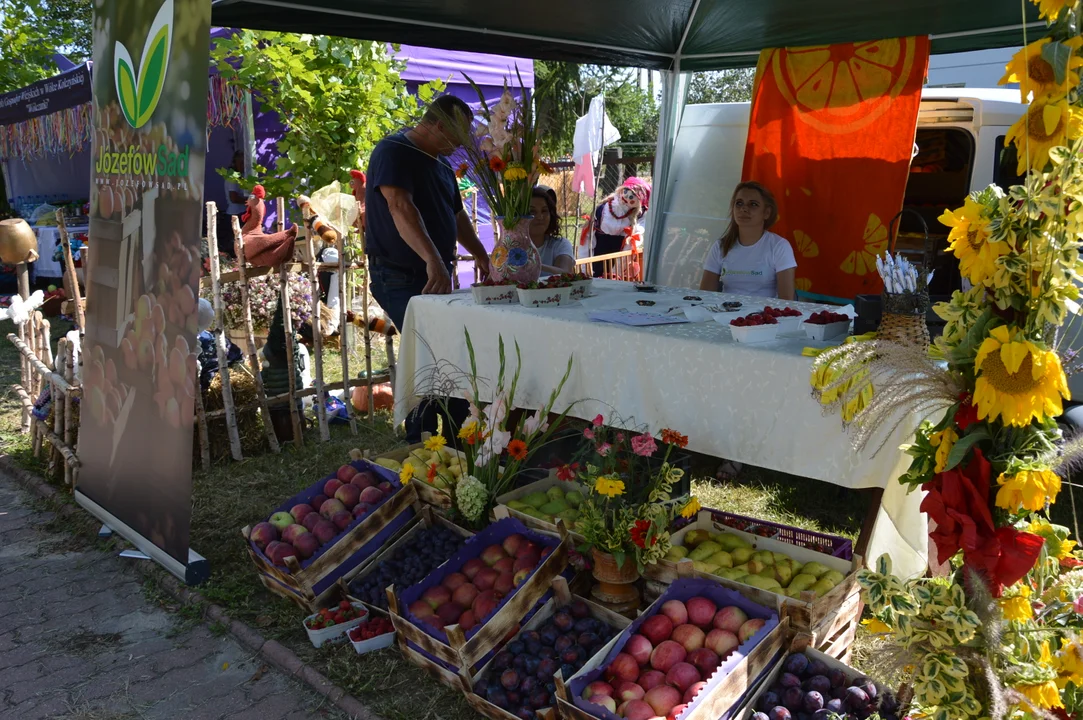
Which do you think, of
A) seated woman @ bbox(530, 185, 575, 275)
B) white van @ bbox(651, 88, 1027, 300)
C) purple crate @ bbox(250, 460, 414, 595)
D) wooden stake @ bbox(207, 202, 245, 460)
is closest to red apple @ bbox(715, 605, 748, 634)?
purple crate @ bbox(250, 460, 414, 595)

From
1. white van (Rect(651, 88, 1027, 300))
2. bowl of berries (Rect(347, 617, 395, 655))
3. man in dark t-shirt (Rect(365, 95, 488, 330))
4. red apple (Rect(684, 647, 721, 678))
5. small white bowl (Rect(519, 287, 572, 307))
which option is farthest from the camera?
white van (Rect(651, 88, 1027, 300))

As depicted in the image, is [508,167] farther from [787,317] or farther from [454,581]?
[454,581]

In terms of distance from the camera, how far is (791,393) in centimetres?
266

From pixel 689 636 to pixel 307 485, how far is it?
2.55m

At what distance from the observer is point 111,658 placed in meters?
2.87

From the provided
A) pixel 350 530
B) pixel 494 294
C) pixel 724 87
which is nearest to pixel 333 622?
pixel 350 530

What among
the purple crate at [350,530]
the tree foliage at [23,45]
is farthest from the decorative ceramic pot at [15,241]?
the tree foliage at [23,45]

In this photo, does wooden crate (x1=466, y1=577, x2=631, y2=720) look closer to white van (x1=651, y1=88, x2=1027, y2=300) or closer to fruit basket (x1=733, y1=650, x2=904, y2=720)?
fruit basket (x1=733, y1=650, x2=904, y2=720)

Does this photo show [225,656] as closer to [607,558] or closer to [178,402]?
[178,402]

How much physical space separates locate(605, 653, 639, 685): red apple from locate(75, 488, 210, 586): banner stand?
182cm

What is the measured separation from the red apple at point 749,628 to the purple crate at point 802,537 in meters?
0.51

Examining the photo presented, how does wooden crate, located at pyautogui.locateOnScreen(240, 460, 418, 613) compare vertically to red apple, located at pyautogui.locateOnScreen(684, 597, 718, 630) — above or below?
below

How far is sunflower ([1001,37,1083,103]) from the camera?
1.34 meters

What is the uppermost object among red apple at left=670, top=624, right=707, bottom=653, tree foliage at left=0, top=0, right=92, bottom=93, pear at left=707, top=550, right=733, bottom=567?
tree foliage at left=0, top=0, right=92, bottom=93
